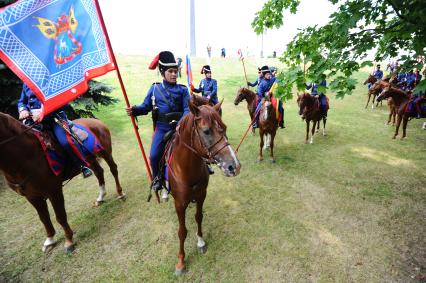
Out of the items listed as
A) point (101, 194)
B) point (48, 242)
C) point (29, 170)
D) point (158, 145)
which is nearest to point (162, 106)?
point (158, 145)

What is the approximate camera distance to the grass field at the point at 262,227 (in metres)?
4.26

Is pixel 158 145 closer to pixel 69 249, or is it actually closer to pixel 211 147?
pixel 211 147

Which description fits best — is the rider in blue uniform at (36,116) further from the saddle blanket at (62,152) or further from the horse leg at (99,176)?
the horse leg at (99,176)

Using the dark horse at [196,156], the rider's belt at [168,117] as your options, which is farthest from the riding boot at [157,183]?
the rider's belt at [168,117]

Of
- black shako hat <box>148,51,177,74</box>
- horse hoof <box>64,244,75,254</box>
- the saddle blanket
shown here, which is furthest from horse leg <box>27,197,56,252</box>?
black shako hat <box>148,51,177,74</box>

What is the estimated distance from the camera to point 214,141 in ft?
9.41

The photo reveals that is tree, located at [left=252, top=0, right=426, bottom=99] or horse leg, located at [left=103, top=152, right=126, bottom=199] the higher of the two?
tree, located at [left=252, top=0, right=426, bottom=99]

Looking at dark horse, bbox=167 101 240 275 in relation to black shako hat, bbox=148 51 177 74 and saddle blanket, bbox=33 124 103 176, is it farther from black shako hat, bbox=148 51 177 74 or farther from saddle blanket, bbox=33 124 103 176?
saddle blanket, bbox=33 124 103 176

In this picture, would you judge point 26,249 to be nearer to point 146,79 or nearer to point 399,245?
point 399,245

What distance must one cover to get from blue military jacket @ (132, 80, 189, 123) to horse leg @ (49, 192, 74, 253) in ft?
7.63

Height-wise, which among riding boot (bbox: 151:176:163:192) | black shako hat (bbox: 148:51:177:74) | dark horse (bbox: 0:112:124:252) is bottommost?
riding boot (bbox: 151:176:163:192)

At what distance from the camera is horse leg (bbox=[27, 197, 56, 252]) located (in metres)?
4.57

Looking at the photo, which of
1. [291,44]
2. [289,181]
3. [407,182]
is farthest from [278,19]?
[407,182]

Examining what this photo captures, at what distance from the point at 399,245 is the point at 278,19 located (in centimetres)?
558
